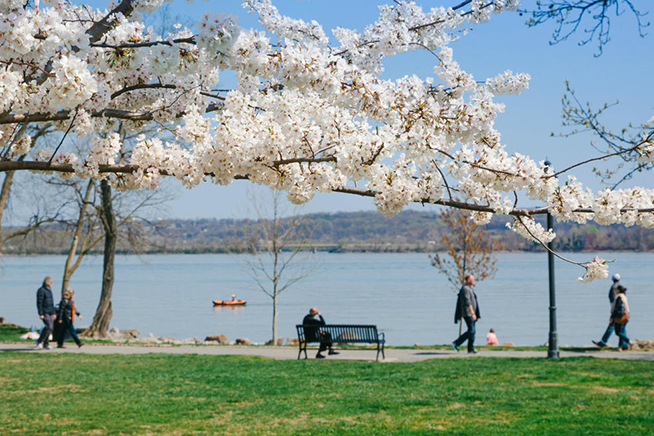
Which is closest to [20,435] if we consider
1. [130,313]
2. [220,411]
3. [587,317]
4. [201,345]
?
[220,411]

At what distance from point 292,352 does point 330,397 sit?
7426mm

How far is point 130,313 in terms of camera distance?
4491 cm

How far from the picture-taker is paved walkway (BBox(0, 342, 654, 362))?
49.9ft

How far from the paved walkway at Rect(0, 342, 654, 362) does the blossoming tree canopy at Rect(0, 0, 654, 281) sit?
1005 cm

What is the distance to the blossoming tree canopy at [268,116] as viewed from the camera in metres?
3.87

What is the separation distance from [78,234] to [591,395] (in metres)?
19.9

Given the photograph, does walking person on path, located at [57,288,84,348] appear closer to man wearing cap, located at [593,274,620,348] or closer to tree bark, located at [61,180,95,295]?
tree bark, located at [61,180,95,295]

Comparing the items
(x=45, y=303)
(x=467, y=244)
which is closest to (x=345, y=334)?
(x=45, y=303)

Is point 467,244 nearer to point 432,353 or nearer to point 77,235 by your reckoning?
point 432,353

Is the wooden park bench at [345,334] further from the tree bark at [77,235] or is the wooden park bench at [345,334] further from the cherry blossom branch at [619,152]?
the tree bark at [77,235]

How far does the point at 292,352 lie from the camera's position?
56.5 feet

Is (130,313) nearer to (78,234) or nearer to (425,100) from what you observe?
(78,234)

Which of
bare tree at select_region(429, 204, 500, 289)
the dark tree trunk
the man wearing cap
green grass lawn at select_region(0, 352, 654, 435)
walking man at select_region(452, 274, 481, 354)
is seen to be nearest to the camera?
green grass lawn at select_region(0, 352, 654, 435)

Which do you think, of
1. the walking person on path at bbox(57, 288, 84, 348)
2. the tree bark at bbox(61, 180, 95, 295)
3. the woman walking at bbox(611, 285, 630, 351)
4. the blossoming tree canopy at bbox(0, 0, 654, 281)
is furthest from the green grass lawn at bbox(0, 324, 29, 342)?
the blossoming tree canopy at bbox(0, 0, 654, 281)
